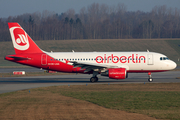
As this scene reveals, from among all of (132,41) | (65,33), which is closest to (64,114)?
(132,41)

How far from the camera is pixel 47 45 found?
114000 mm

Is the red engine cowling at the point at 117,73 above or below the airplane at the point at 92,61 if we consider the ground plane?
below

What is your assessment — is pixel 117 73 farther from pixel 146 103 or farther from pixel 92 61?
pixel 146 103

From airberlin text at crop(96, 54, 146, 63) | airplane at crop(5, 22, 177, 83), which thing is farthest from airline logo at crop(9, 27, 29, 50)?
airberlin text at crop(96, 54, 146, 63)

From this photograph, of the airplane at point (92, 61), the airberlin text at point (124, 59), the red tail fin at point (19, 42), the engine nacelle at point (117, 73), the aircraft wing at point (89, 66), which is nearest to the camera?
Answer: the engine nacelle at point (117, 73)

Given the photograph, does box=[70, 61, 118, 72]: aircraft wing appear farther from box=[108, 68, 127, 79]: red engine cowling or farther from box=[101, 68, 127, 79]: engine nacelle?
box=[108, 68, 127, 79]: red engine cowling

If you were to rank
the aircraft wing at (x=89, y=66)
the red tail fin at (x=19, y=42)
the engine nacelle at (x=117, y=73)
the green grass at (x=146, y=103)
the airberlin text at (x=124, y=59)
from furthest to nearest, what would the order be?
the red tail fin at (x=19, y=42)
the airberlin text at (x=124, y=59)
the aircraft wing at (x=89, y=66)
the engine nacelle at (x=117, y=73)
the green grass at (x=146, y=103)

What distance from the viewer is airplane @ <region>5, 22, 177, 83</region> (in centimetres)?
3312

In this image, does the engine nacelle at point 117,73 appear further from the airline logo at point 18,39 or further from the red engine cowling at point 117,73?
the airline logo at point 18,39

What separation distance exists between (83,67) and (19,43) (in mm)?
9623

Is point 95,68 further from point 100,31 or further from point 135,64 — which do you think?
point 100,31

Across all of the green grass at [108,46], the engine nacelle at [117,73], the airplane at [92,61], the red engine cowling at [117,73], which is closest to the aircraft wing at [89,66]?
the airplane at [92,61]

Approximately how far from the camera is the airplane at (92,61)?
33.1m

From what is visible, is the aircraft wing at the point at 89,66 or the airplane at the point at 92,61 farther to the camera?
the airplane at the point at 92,61
